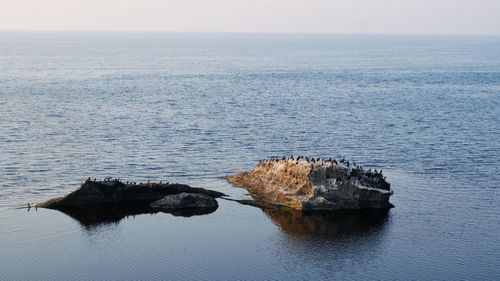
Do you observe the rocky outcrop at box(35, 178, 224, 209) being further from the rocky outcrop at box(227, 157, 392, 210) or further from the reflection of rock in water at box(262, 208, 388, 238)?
the reflection of rock in water at box(262, 208, 388, 238)

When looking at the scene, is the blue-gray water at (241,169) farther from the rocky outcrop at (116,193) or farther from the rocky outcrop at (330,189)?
the rocky outcrop at (116,193)

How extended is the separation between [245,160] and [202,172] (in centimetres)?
818

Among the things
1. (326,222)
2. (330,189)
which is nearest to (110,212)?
(326,222)

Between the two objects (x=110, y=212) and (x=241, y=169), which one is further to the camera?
(x=241, y=169)

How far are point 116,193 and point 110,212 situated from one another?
9.31 feet

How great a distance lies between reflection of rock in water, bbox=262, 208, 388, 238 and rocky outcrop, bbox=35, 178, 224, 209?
9365 mm

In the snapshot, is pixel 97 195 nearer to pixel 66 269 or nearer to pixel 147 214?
pixel 147 214

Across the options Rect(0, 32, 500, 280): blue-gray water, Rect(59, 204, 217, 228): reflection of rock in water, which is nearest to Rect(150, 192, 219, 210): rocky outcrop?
Rect(59, 204, 217, 228): reflection of rock in water

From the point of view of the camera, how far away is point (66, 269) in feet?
186

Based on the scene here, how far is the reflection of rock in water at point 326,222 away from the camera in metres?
66.6

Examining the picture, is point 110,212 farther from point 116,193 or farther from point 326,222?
point 326,222

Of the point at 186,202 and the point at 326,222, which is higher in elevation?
the point at 186,202

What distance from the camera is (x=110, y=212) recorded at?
72.4 meters

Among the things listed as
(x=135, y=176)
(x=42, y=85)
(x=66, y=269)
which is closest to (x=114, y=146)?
(x=135, y=176)
